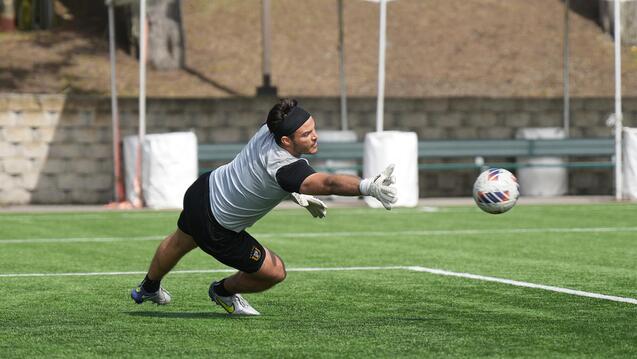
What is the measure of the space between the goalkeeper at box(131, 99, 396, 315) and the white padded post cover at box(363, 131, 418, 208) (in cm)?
1367

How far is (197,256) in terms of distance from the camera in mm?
15000

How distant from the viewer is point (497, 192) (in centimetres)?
969

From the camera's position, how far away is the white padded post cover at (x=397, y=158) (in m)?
23.4

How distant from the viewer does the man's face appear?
8680 millimetres

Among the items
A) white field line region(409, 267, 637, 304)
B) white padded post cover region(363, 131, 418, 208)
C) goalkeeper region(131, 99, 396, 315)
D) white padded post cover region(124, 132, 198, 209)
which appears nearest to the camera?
goalkeeper region(131, 99, 396, 315)

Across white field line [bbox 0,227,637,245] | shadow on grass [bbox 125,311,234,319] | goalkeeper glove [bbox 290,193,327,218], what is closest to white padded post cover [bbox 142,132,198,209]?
white field line [bbox 0,227,637,245]

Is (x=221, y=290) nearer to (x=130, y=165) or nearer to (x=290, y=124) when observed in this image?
(x=290, y=124)

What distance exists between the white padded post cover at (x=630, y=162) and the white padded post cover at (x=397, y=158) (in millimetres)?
4002

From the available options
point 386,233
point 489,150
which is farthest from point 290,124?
point 489,150

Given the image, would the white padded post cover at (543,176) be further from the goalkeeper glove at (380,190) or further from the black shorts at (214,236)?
the goalkeeper glove at (380,190)

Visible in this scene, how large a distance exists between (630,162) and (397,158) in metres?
4.44

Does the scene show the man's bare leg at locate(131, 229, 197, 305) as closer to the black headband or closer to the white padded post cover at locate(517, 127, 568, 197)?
the black headband

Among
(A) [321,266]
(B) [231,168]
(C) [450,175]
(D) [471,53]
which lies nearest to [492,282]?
(A) [321,266]

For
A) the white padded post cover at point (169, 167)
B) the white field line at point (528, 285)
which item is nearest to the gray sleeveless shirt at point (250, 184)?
the white field line at point (528, 285)
